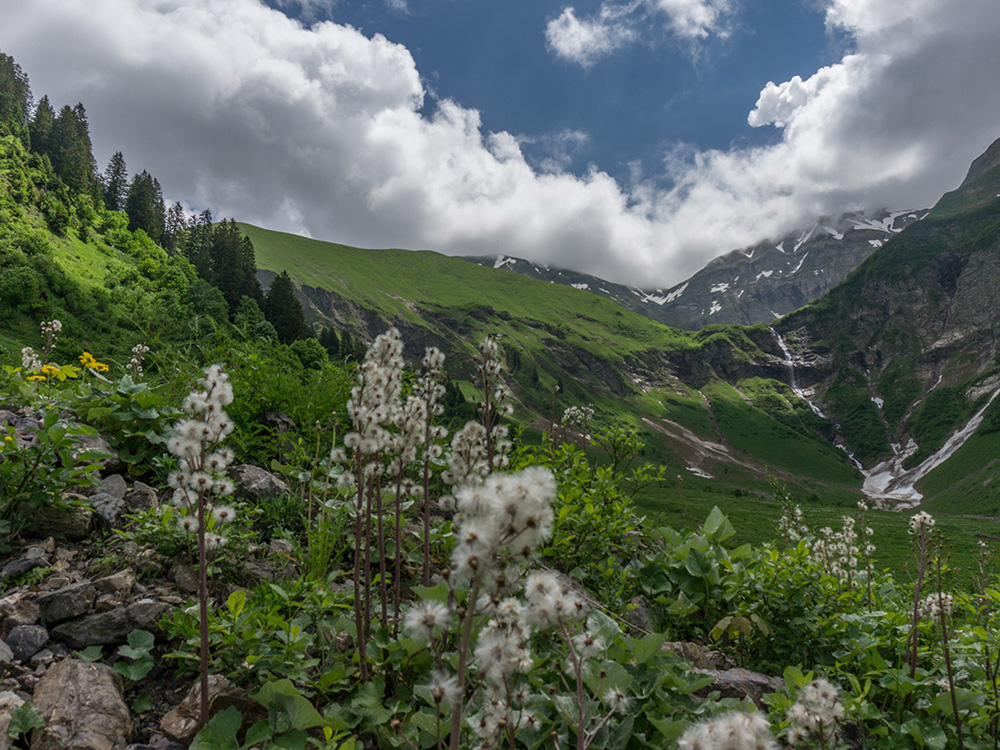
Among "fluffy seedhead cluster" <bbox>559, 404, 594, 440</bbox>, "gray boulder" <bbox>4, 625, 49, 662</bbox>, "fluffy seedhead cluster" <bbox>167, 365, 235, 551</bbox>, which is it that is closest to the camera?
"fluffy seedhead cluster" <bbox>167, 365, 235, 551</bbox>

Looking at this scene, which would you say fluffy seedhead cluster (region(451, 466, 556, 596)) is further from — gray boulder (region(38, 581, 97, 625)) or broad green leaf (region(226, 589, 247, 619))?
gray boulder (region(38, 581, 97, 625))

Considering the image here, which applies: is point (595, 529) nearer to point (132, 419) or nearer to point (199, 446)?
point (199, 446)

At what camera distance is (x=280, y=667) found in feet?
10.3

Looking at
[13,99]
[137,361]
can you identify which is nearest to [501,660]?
[137,361]

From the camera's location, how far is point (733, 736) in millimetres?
1610

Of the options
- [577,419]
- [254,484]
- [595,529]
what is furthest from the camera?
[577,419]

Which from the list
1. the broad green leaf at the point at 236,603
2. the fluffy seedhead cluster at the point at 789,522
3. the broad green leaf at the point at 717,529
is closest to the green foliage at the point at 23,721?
the broad green leaf at the point at 236,603

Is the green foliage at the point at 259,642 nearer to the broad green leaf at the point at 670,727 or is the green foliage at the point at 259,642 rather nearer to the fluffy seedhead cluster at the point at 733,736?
the broad green leaf at the point at 670,727

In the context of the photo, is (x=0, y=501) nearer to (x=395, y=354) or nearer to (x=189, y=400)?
(x=189, y=400)

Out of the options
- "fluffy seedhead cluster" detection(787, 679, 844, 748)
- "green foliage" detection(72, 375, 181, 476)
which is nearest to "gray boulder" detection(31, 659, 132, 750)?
"green foliage" detection(72, 375, 181, 476)

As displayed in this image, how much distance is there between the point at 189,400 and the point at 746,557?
20.1ft

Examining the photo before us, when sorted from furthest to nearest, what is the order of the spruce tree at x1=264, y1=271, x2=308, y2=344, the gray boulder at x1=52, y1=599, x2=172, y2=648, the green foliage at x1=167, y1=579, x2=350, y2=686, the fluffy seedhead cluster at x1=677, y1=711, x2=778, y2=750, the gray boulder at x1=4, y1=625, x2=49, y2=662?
the spruce tree at x1=264, y1=271, x2=308, y2=344 → the gray boulder at x1=52, y1=599, x2=172, y2=648 → the gray boulder at x1=4, y1=625, x2=49, y2=662 → the green foliage at x1=167, y1=579, x2=350, y2=686 → the fluffy seedhead cluster at x1=677, y1=711, x2=778, y2=750

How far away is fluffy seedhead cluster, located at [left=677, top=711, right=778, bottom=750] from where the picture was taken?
5.24 feet

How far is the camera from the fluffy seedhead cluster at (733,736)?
5.24 feet
